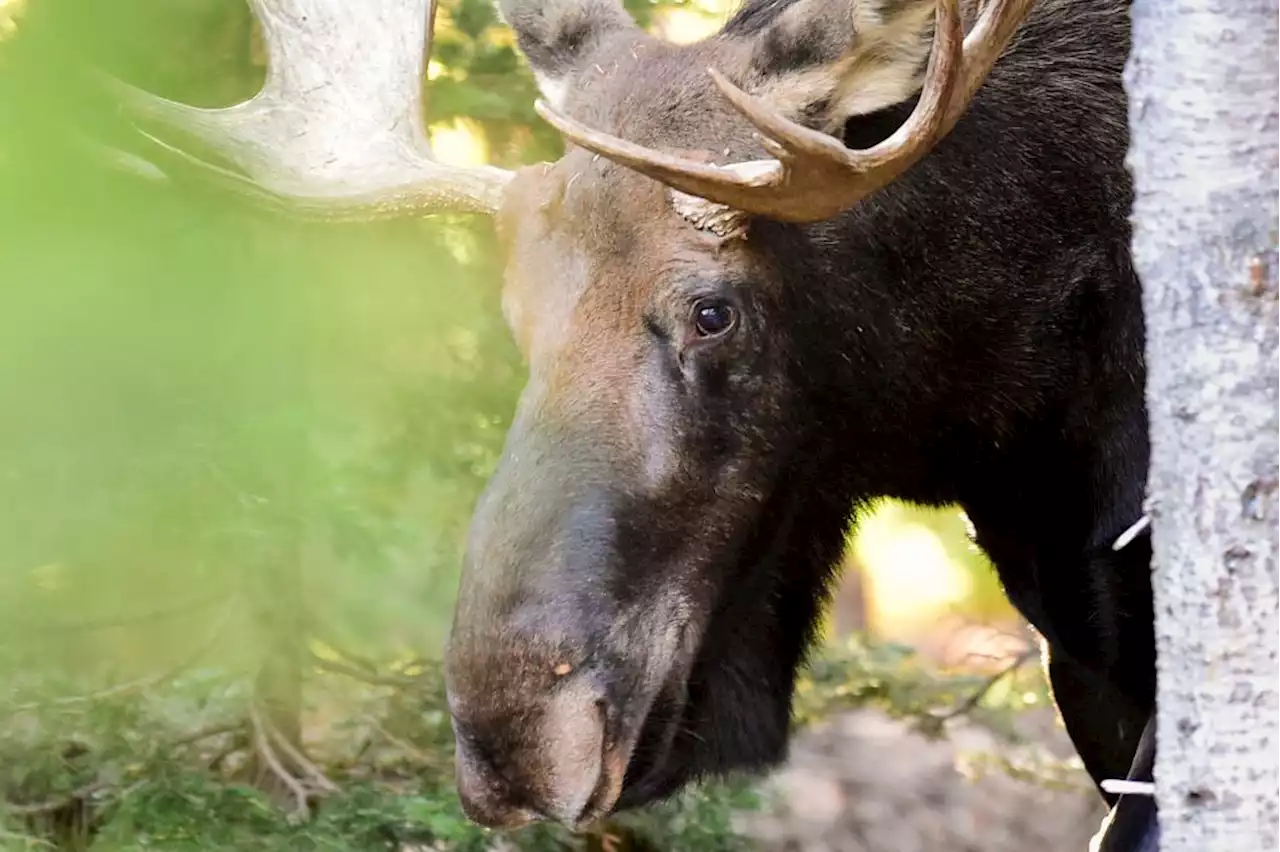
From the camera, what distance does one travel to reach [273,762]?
4.67 meters

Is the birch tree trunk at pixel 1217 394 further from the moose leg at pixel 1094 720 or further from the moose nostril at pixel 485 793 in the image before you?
the moose leg at pixel 1094 720

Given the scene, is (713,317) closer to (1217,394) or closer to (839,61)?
(839,61)

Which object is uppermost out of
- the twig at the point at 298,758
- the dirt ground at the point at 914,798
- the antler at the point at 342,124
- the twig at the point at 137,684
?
the antler at the point at 342,124

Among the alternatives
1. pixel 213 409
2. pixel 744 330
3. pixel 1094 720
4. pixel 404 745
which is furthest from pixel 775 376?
pixel 404 745

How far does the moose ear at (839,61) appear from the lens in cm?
→ 313

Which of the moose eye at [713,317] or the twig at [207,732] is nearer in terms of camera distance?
the moose eye at [713,317]

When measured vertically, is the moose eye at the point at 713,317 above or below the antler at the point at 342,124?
below

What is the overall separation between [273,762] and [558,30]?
2251 millimetres

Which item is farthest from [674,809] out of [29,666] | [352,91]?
[352,91]

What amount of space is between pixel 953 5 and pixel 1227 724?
47.5 inches

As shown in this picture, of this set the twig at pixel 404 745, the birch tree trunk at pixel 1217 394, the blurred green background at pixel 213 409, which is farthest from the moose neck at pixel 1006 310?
the twig at pixel 404 745

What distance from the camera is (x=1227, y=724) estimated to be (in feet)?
7.41

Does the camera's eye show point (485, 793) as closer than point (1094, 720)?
Yes

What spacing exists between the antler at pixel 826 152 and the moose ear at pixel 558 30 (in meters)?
1.01
